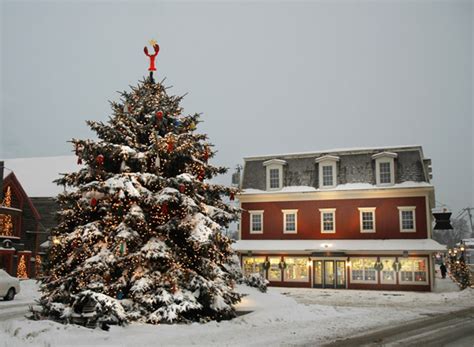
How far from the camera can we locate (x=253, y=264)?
3725 cm

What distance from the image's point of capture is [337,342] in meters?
13.0

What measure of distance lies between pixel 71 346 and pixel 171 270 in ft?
13.3

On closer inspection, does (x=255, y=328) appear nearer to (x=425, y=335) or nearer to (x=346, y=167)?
(x=425, y=335)

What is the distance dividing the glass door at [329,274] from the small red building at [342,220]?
7cm

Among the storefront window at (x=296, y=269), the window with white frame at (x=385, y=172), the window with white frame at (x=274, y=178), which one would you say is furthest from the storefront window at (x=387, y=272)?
the window with white frame at (x=274, y=178)

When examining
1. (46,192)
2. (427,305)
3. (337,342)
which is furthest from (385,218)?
(46,192)

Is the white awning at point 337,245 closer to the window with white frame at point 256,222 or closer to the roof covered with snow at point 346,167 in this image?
the window with white frame at point 256,222

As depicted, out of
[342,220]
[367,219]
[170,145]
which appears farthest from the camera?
[342,220]

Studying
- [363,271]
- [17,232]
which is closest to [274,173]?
[363,271]

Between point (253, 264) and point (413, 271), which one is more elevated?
point (253, 264)

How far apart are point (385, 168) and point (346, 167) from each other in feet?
9.40

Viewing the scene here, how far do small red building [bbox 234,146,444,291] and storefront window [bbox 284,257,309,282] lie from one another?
0.25ft

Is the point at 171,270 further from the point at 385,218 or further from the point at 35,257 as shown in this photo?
the point at 35,257

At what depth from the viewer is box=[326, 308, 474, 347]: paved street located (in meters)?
12.8
